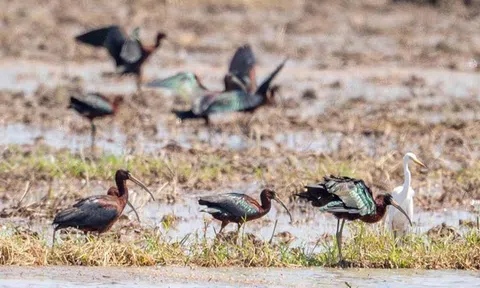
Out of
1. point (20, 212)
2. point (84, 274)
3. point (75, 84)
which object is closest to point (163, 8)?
point (75, 84)

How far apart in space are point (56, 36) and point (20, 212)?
47.3 feet

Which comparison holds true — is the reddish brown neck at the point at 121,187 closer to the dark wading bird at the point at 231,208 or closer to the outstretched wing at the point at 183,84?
the dark wading bird at the point at 231,208

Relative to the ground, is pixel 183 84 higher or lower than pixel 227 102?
higher

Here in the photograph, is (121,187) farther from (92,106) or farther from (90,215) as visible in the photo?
(92,106)

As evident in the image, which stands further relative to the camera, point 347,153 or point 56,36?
point 56,36

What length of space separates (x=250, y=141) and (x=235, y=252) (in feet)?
19.2

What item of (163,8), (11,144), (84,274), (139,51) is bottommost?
(84,274)

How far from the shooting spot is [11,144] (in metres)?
14.5

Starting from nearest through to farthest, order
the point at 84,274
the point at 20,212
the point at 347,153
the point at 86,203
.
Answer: the point at 84,274, the point at 86,203, the point at 20,212, the point at 347,153

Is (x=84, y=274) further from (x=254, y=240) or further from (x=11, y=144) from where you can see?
(x=11, y=144)

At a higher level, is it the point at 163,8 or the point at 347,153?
the point at 163,8

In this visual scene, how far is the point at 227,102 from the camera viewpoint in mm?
15891

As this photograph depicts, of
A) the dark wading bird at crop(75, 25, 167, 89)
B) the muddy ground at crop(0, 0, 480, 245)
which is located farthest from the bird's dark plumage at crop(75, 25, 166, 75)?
the muddy ground at crop(0, 0, 480, 245)

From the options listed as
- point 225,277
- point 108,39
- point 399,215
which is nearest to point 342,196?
point 399,215
